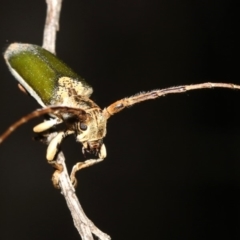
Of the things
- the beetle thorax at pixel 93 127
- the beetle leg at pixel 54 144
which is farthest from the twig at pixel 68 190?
the beetle thorax at pixel 93 127

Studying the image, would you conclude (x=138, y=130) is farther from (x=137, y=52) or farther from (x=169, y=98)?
(x=137, y=52)

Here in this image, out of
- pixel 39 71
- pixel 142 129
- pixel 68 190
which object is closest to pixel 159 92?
pixel 68 190

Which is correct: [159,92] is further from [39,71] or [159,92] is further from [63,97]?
[39,71]

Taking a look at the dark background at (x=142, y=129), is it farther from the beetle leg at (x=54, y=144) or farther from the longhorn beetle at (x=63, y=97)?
the beetle leg at (x=54, y=144)

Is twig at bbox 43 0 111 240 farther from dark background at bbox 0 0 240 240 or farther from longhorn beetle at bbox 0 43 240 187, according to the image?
dark background at bbox 0 0 240 240

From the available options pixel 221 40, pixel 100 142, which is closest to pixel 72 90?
pixel 100 142

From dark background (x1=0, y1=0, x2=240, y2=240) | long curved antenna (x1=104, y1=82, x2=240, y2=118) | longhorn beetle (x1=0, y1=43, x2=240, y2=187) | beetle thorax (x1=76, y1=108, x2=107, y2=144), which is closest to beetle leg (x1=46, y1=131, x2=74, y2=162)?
longhorn beetle (x1=0, y1=43, x2=240, y2=187)
